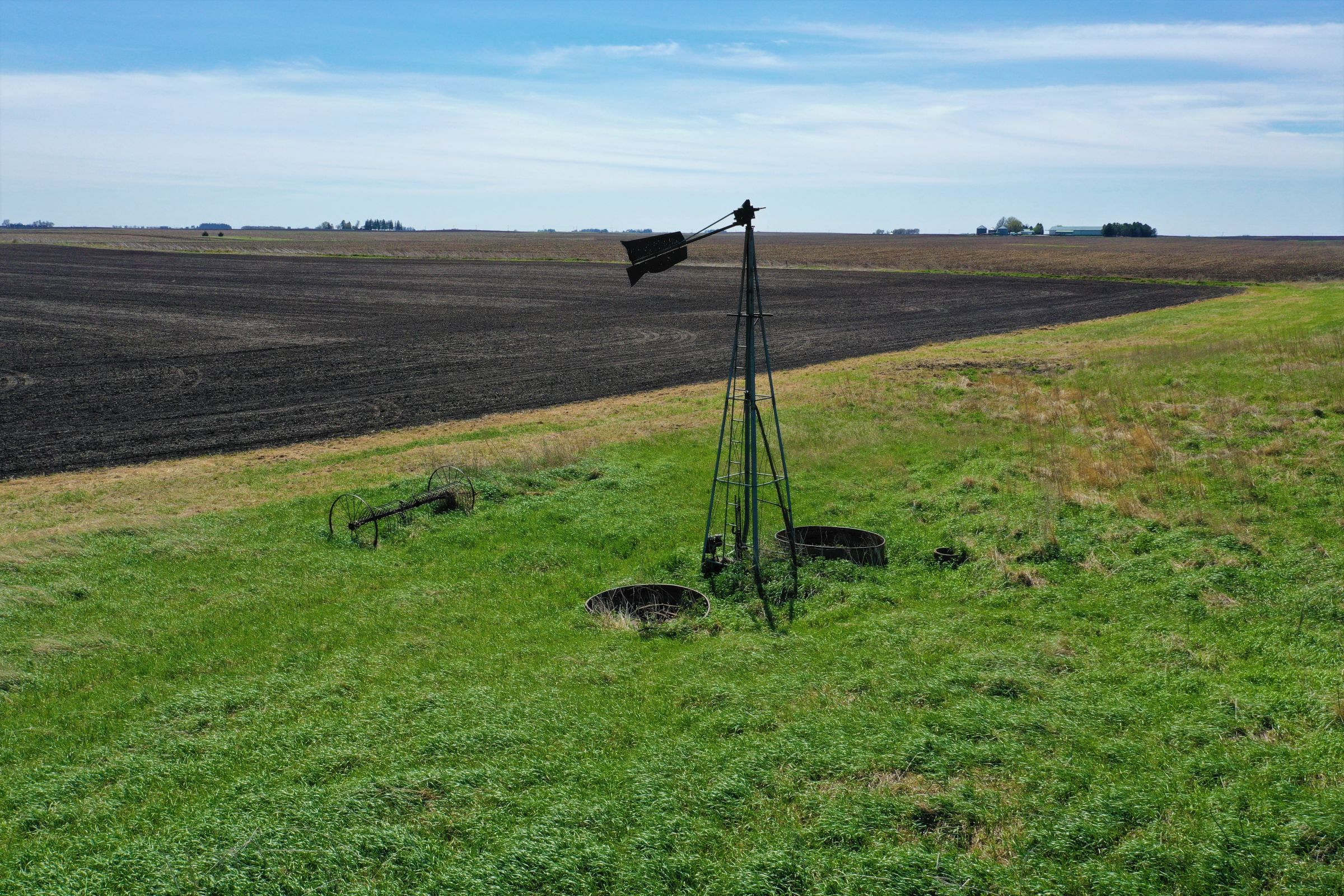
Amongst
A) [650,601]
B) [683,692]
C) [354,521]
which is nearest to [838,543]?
[650,601]

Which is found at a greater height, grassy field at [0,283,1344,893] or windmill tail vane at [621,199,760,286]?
windmill tail vane at [621,199,760,286]

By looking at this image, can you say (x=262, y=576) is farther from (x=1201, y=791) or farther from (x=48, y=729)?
(x=1201, y=791)

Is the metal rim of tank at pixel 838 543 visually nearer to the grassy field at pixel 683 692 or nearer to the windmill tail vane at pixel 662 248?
the grassy field at pixel 683 692

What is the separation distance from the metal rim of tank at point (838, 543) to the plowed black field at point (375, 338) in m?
13.4

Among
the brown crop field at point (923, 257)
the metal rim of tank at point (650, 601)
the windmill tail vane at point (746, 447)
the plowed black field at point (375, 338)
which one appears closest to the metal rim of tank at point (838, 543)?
the windmill tail vane at point (746, 447)

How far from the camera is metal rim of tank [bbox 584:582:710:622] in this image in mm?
10242

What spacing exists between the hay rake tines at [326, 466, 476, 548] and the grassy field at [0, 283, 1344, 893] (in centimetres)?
40

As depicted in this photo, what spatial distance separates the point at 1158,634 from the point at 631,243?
702 centimetres

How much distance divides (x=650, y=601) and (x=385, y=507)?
542 cm

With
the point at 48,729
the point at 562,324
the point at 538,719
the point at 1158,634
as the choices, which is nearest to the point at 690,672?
the point at 538,719

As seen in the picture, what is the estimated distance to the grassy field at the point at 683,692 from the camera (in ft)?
19.4

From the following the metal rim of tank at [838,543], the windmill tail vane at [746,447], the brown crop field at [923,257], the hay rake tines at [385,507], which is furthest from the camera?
the brown crop field at [923,257]

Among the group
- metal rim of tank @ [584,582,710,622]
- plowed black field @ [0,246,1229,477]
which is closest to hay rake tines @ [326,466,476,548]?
metal rim of tank @ [584,582,710,622]

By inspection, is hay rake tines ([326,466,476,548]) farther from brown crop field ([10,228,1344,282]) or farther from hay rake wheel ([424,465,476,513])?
brown crop field ([10,228,1344,282])
